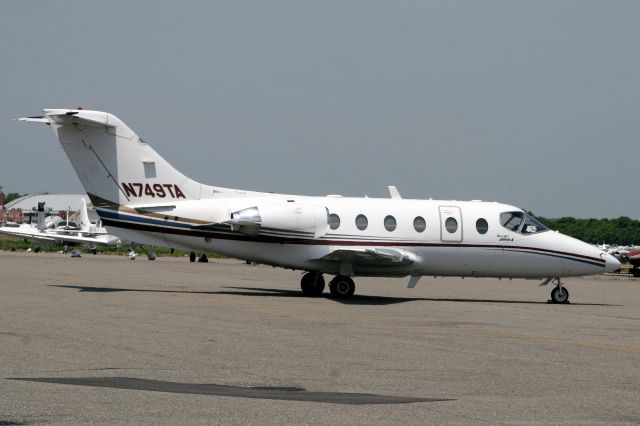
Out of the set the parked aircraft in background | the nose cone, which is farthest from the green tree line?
the nose cone

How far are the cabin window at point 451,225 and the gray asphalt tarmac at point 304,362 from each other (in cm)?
355

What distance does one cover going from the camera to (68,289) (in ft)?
97.9

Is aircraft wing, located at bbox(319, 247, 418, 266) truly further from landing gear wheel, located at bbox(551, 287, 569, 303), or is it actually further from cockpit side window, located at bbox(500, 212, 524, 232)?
landing gear wheel, located at bbox(551, 287, 569, 303)

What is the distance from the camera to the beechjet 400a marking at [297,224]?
2911 cm

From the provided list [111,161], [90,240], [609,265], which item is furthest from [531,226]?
[90,240]

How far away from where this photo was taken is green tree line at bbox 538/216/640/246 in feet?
502

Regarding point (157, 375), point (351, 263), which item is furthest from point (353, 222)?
point (157, 375)

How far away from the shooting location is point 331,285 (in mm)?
30500

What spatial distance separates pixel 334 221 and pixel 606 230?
135 meters

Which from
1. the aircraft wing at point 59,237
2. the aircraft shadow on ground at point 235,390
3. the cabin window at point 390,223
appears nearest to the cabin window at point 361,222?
the cabin window at point 390,223

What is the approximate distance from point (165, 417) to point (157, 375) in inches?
121

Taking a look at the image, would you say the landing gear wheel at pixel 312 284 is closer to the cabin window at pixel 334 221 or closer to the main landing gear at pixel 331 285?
the main landing gear at pixel 331 285

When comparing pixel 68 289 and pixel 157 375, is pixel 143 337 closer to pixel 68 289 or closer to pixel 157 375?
pixel 157 375

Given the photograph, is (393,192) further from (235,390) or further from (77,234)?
(77,234)
